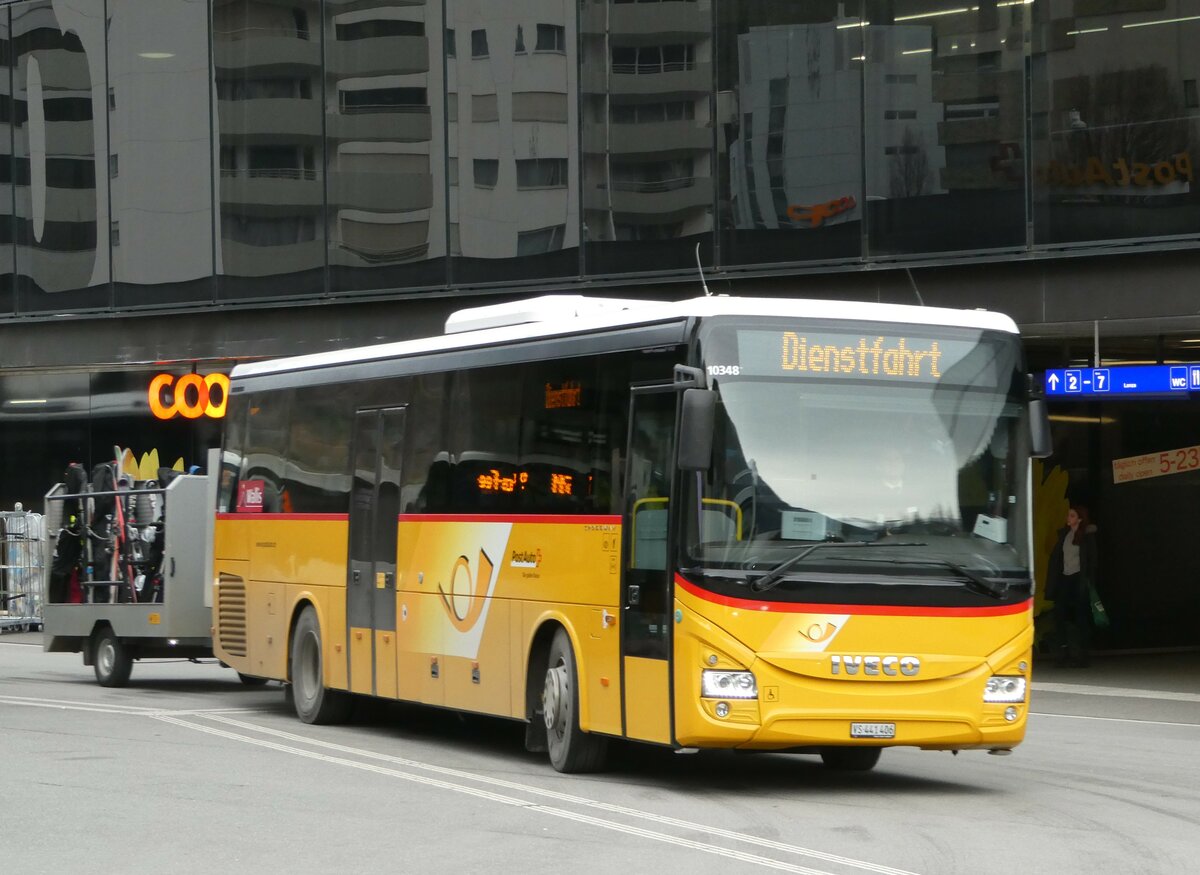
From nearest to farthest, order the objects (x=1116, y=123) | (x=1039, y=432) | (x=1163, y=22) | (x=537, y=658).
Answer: (x=1039, y=432)
(x=537, y=658)
(x=1163, y=22)
(x=1116, y=123)

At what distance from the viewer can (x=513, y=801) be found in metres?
11.0

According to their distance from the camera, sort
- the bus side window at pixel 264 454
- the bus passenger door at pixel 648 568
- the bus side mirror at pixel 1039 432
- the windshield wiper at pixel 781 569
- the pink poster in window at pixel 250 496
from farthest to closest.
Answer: the pink poster in window at pixel 250 496 → the bus side window at pixel 264 454 → the bus side mirror at pixel 1039 432 → the bus passenger door at pixel 648 568 → the windshield wiper at pixel 781 569

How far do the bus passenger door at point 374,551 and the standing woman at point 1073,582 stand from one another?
10.9 meters

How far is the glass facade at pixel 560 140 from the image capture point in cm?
2117

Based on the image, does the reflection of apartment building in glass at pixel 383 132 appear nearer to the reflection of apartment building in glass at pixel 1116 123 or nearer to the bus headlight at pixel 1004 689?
the reflection of apartment building in glass at pixel 1116 123

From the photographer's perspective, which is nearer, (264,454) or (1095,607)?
(264,454)

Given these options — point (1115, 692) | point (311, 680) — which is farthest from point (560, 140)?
point (311, 680)

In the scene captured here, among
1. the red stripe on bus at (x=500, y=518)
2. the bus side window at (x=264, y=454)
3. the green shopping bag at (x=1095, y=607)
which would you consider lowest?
the green shopping bag at (x=1095, y=607)

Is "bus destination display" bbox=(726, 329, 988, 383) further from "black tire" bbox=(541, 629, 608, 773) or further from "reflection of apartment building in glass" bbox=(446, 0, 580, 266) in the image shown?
"reflection of apartment building in glass" bbox=(446, 0, 580, 266)

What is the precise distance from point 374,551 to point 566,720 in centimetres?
338

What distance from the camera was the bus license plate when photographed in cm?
1100

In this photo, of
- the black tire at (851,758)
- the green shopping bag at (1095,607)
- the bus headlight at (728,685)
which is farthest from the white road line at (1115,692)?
the bus headlight at (728,685)

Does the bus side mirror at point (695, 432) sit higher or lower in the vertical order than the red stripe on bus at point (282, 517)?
higher

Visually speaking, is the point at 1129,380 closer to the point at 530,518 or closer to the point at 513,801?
the point at 530,518
